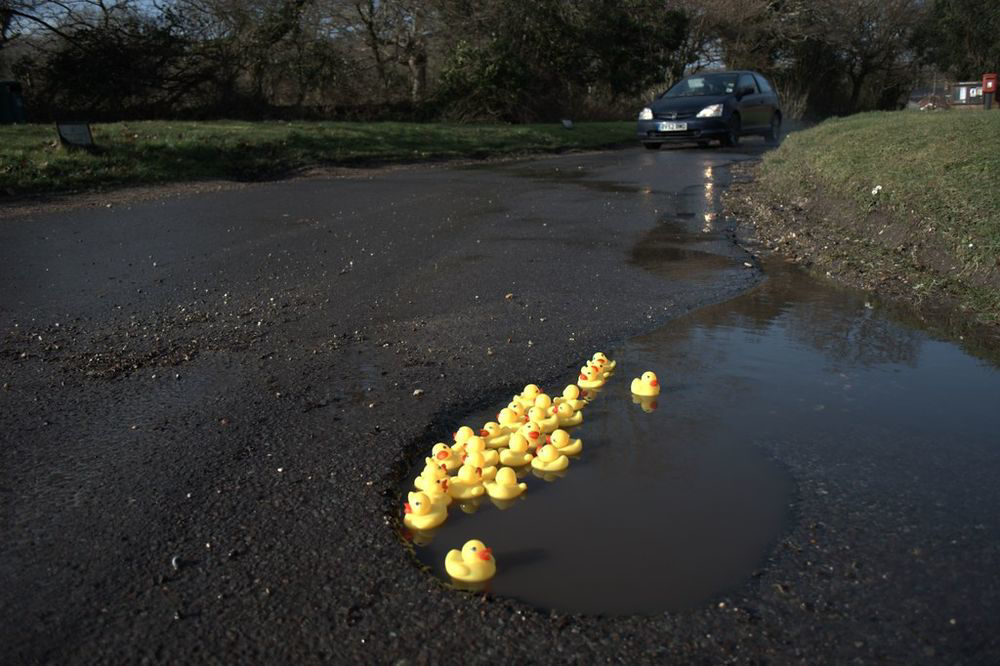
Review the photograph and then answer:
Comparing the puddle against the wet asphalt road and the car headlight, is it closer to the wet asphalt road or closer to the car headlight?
the wet asphalt road

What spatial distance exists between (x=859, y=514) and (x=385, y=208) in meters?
8.58

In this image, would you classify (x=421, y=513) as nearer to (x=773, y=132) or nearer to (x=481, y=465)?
(x=481, y=465)

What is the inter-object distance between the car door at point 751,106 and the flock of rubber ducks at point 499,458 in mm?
17158

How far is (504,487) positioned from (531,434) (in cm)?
41

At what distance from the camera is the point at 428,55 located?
2847 centimetres

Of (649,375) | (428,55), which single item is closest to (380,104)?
(428,55)

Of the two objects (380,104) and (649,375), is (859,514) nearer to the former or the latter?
(649,375)

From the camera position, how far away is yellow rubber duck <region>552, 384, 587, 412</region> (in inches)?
174

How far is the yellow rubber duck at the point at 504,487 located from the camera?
3689 millimetres

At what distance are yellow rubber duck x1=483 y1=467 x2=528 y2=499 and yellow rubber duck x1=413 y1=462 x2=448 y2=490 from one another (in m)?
0.23

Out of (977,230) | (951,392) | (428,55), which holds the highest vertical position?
(428,55)

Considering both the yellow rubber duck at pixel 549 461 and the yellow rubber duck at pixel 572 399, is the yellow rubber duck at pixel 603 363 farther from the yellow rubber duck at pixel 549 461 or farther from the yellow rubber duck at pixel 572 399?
the yellow rubber duck at pixel 549 461

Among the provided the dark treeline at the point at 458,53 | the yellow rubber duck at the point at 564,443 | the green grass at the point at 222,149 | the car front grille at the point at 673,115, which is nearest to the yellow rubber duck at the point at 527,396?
the yellow rubber duck at the point at 564,443

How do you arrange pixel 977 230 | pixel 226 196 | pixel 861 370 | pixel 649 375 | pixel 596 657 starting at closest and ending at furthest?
pixel 596 657 → pixel 649 375 → pixel 861 370 → pixel 977 230 → pixel 226 196
